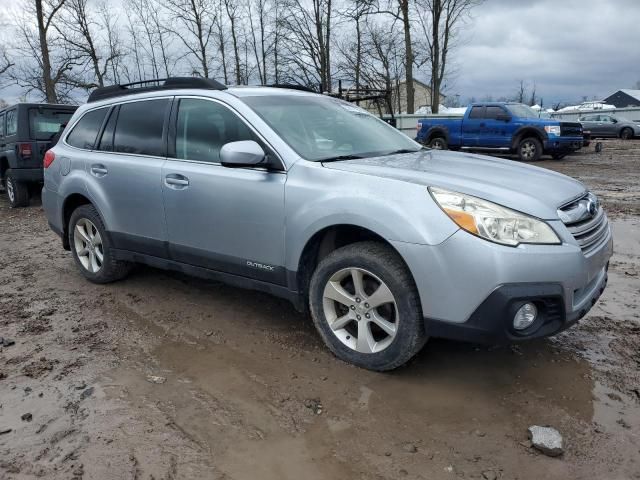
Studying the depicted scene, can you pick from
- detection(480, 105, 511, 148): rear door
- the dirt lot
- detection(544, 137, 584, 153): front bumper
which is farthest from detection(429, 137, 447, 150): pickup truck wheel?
the dirt lot

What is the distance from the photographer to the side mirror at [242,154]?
127 inches

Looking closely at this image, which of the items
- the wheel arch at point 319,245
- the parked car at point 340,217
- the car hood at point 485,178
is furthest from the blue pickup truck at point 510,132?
the wheel arch at point 319,245

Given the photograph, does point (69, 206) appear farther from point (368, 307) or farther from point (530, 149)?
point (530, 149)

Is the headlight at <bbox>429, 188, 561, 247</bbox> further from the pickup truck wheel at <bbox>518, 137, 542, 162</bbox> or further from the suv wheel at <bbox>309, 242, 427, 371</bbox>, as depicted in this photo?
the pickup truck wheel at <bbox>518, 137, 542, 162</bbox>

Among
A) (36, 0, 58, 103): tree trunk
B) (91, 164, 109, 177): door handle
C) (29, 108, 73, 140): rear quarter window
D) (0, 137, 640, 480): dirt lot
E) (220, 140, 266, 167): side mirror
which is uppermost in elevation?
(36, 0, 58, 103): tree trunk

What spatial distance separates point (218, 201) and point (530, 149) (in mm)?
14395

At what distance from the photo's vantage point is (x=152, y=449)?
243 centimetres

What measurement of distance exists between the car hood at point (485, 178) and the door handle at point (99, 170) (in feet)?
7.35

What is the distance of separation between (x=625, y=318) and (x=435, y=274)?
84.1 inches

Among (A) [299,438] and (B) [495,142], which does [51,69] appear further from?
(A) [299,438]

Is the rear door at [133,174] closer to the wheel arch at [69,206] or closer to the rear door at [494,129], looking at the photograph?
the wheel arch at [69,206]

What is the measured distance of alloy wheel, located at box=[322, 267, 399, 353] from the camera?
2949mm

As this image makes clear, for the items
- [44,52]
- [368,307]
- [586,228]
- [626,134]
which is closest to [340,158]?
[368,307]

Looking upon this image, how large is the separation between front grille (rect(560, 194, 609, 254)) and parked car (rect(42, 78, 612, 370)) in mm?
14
